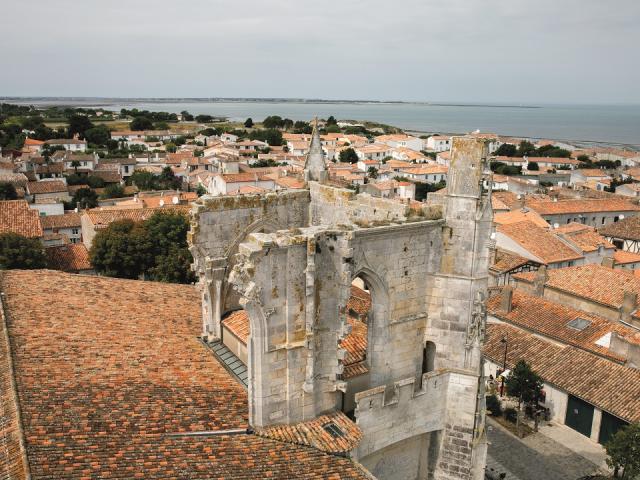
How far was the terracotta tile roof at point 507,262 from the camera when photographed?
42.4 meters

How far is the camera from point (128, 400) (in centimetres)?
1264

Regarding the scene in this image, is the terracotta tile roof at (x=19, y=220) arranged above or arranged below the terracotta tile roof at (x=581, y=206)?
above

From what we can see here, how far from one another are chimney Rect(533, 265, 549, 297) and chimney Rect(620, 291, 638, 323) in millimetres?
5373

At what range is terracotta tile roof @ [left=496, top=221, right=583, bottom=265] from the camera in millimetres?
46062

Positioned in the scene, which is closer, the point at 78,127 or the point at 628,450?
the point at 628,450

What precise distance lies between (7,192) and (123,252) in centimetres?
3999

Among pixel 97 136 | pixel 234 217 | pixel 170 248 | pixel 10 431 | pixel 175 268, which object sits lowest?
pixel 175 268

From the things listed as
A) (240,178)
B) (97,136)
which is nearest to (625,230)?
(240,178)

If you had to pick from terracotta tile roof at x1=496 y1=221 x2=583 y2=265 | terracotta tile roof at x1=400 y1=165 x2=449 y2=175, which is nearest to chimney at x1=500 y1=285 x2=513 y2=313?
terracotta tile roof at x1=496 y1=221 x2=583 y2=265

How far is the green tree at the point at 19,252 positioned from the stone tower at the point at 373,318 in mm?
27724

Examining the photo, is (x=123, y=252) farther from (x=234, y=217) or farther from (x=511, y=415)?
(x=511, y=415)

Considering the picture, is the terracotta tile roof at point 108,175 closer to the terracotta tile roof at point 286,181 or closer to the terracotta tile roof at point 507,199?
the terracotta tile roof at point 286,181

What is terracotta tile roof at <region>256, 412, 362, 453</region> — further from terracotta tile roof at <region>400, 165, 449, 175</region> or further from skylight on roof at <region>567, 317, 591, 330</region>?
terracotta tile roof at <region>400, 165, 449, 175</region>

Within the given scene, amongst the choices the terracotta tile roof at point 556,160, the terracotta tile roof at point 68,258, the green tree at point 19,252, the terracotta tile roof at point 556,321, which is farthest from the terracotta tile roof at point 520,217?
the terracotta tile roof at point 556,160
